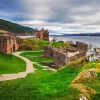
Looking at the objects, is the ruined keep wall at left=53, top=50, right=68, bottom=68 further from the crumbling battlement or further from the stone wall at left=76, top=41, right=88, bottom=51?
the crumbling battlement

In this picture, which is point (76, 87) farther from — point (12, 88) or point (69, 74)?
point (69, 74)

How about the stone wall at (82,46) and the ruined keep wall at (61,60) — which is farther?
the stone wall at (82,46)

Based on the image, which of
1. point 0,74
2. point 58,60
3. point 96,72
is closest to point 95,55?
point 96,72

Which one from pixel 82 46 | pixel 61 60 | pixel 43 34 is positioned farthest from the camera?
pixel 43 34

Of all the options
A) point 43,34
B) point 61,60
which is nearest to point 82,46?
point 43,34

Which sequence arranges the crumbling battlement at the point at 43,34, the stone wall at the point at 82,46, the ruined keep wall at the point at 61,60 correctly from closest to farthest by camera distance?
1. the ruined keep wall at the point at 61,60
2. the stone wall at the point at 82,46
3. the crumbling battlement at the point at 43,34

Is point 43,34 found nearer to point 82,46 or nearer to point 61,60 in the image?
point 82,46

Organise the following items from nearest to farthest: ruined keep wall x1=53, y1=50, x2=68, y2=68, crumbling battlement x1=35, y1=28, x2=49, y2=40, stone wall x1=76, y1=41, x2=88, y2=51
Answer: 1. ruined keep wall x1=53, y1=50, x2=68, y2=68
2. stone wall x1=76, y1=41, x2=88, y2=51
3. crumbling battlement x1=35, y1=28, x2=49, y2=40

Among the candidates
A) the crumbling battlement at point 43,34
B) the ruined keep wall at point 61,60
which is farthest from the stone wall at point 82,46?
the ruined keep wall at point 61,60

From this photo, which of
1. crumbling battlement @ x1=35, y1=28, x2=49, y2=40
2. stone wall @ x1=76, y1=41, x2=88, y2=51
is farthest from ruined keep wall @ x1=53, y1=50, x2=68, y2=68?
crumbling battlement @ x1=35, y1=28, x2=49, y2=40

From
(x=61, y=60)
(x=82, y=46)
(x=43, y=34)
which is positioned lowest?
(x=82, y=46)

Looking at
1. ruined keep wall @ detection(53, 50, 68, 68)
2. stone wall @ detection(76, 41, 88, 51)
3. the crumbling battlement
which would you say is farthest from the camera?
the crumbling battlement

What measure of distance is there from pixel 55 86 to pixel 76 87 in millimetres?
3415

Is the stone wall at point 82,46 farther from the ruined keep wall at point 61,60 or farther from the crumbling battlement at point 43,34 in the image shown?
the ruined keep wall at point 61,60
